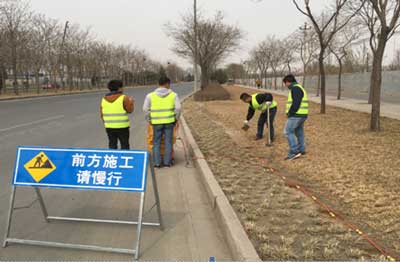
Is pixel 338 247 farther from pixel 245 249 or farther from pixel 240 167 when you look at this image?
pixel 240 167

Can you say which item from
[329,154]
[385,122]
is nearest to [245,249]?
[329,154]

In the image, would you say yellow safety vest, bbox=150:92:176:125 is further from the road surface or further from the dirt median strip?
the dirt median strip

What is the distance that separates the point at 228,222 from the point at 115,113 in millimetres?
2705

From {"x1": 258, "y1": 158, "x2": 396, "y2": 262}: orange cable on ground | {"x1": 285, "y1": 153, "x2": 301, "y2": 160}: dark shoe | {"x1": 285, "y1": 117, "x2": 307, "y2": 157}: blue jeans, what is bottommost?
{"x1": 258, "y1": 158, "x2": 396, "y2": 262}: orange cable on ground

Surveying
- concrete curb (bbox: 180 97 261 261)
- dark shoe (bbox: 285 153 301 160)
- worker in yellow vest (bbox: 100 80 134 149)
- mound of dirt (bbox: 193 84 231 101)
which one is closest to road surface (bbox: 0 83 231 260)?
concrete curb (bbox: 180 97 261 261)

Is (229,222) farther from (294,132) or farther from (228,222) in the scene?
(294,132)

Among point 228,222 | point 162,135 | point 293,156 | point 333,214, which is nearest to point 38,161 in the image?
point 228,222

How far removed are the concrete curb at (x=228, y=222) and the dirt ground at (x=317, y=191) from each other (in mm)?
132

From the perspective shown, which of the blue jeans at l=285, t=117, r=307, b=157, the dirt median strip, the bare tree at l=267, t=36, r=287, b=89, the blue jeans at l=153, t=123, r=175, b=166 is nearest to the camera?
the dirt median strip

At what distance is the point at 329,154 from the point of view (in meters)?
6.94

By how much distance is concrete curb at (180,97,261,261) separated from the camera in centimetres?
298

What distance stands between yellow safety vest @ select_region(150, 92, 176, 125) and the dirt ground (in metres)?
1.25

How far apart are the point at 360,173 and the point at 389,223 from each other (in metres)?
1.92

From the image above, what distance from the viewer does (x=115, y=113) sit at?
530 cm
